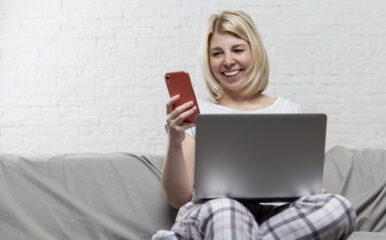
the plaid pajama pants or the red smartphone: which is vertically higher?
the red smartphone

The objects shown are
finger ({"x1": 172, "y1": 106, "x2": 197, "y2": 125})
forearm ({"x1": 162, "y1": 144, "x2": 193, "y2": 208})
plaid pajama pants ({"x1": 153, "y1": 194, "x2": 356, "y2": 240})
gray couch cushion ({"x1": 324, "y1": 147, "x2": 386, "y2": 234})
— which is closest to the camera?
plaid pajama pants ({"x1": 153, "y1": 194, "x2": 356, "y2": 240})

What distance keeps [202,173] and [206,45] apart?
2.27ft

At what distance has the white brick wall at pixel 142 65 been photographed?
3.47m

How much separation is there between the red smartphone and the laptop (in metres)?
0.16

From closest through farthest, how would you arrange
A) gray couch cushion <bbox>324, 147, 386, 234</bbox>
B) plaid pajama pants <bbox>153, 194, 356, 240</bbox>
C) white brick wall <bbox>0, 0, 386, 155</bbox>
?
plaid pajama pants <bbox>153, 194, 356, 240</bbox>
gray couch cushion <bbox>324, 147, 386, 234</bbox>
white brick wall <bbox>0, 0, 386, 155</bbox>

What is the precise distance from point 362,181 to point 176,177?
0.97 m

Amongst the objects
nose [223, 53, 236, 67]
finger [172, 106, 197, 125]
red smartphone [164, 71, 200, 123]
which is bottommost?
finger [172, 106, 197, 125]

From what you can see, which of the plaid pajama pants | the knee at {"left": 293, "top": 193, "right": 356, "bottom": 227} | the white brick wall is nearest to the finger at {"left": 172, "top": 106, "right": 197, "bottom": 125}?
the plaid pajama pants

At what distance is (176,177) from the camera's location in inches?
64.4

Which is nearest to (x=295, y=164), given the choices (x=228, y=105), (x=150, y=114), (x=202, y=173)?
(x=202, y=173)

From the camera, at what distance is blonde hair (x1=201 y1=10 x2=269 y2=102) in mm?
1878

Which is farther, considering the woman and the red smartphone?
the red smartphone

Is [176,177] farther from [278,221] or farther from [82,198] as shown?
[82,198]

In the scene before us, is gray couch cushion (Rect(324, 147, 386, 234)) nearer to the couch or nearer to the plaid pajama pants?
the couch
